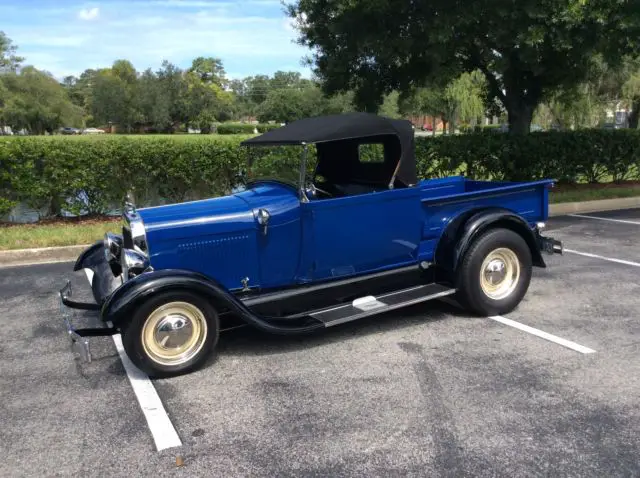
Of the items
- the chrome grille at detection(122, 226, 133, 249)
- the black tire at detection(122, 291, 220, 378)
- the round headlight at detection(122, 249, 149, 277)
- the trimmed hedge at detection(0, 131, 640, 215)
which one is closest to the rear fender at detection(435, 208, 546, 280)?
the black tire at detection(122, 291, 220, 378)

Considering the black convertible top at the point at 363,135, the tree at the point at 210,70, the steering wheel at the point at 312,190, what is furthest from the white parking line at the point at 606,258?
the tree at the point at 210,70

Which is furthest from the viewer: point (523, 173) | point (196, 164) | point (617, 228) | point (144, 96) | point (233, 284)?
point (144, 96)

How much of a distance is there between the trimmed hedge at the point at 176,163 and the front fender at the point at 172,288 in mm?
3841

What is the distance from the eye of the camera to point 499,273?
4973 mm

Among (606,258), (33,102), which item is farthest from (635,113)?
(33,102)

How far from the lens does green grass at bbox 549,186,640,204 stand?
10.6 m

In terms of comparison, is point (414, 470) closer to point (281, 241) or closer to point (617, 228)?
point (281, 241)

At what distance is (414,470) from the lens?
275cm

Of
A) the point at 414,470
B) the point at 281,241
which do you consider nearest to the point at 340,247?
the point at 281,241

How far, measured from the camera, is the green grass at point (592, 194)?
10.6 m

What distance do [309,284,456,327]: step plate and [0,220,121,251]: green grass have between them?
5.09 meters

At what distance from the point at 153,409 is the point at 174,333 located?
585mm

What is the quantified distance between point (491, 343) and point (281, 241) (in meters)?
1.88

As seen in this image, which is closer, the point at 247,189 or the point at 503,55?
the point at 247,189
